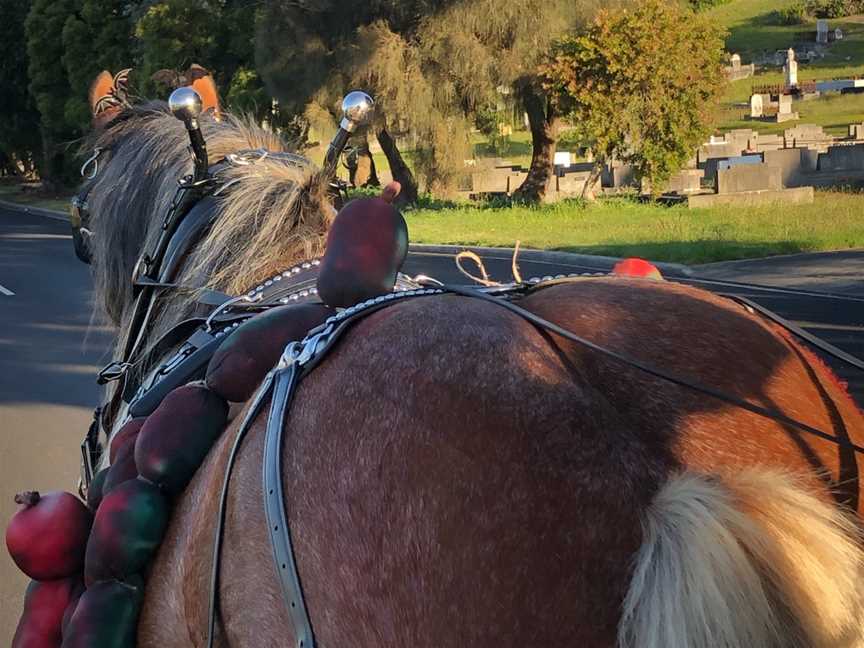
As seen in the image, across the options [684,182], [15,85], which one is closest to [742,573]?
[684,182]

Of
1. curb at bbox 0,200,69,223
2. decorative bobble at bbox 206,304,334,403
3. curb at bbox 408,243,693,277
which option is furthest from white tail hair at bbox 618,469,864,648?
curb at bbox 0,200,69,223

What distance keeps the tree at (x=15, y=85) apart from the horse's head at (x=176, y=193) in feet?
143

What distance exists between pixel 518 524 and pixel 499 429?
0.14 metres

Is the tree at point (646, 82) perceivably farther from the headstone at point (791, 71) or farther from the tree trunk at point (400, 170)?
the headstone at point (791, 71)

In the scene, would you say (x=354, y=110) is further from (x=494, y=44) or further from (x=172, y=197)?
(x=494, y=44)

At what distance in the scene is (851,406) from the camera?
72.2 inches

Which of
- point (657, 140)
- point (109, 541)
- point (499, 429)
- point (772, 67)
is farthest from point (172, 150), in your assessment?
point (772, 67)

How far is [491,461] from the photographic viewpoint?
1.45m

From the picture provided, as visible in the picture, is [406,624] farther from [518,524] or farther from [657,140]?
[657,140]

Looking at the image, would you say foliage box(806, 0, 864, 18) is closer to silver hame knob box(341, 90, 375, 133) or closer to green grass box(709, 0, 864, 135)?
green grass box(709, 0, 864, 135)

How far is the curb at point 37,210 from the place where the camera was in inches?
1293

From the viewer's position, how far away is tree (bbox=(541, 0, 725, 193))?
22.5 meters

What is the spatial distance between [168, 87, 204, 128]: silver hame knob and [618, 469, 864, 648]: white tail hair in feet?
6.84

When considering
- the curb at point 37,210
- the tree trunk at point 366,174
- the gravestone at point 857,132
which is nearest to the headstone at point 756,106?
the gravestone at point 857,132
